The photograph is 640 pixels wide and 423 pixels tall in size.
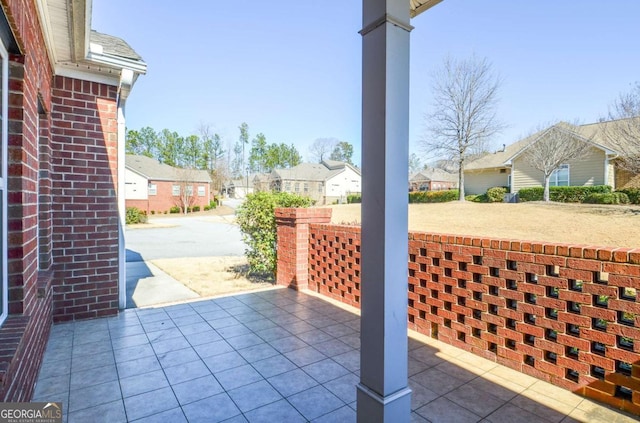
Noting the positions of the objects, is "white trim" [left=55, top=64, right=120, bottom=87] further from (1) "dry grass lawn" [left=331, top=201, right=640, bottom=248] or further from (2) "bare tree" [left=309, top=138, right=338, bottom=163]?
(2) "bare tree" [left=309, top=138, right=338, bottom=163]

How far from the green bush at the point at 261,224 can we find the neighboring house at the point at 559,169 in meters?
18.2

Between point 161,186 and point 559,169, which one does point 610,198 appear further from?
point 161,186

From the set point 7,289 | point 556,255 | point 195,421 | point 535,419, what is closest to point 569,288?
point 556,255

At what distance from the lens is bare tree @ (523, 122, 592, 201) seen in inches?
690

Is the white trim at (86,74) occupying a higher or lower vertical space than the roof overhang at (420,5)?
higher

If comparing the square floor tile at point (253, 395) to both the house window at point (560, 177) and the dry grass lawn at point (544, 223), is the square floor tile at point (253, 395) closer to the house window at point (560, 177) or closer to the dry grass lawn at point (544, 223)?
the dry grass lawn at point (544, 223)

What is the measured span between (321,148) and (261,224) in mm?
49654

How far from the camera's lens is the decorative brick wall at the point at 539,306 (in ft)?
7.48

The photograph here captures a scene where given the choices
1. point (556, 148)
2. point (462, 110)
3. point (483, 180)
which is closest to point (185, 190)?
point (462, 110)

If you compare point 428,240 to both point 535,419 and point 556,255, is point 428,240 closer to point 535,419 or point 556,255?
point 556,255

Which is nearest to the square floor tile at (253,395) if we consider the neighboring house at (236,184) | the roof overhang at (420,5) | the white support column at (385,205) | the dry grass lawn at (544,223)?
the white support column at (385,205)

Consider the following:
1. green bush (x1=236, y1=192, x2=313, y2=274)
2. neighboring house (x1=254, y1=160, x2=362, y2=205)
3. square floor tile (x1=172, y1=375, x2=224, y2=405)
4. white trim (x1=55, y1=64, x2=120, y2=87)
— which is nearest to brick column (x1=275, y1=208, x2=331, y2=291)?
green bush (x1=236, y1=192, x2=313, y2=274)

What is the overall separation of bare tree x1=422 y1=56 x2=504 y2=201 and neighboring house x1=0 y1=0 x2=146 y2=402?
19.5 metres

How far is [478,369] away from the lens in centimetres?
288
